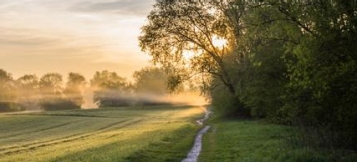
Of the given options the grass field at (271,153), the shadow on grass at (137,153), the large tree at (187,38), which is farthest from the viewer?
the large tree at (187,38)

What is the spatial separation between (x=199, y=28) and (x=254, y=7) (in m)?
45.5

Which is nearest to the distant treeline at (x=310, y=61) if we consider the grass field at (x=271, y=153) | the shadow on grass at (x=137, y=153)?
the grass field at (x=271, y=153)

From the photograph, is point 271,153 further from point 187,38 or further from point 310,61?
point 187,38

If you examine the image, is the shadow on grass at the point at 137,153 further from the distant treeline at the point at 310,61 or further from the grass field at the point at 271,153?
the distant treeline at the point at 310,61

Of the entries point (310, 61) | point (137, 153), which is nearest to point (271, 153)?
point (310, 61)

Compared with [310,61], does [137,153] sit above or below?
below

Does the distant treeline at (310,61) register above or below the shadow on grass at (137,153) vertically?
above

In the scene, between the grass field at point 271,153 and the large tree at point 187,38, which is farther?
the large tree at point 187,38

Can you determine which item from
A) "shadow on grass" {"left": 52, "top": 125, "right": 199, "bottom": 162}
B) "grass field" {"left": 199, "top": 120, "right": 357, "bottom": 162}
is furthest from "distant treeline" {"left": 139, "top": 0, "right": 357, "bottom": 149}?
"shadow on grass" {"left": 52, "top": 125, "right": 199, "bottom": 162}

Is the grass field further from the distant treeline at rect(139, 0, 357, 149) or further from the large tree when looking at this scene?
the large tree

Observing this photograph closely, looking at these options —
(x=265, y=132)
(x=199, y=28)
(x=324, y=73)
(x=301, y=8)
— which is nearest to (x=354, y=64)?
(x=324, y=73)

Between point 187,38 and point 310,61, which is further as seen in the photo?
point 187,38

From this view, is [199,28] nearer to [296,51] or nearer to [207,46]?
[207,46]

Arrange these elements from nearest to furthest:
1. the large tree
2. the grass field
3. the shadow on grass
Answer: the grass field, the shadow on grass, the large tree
